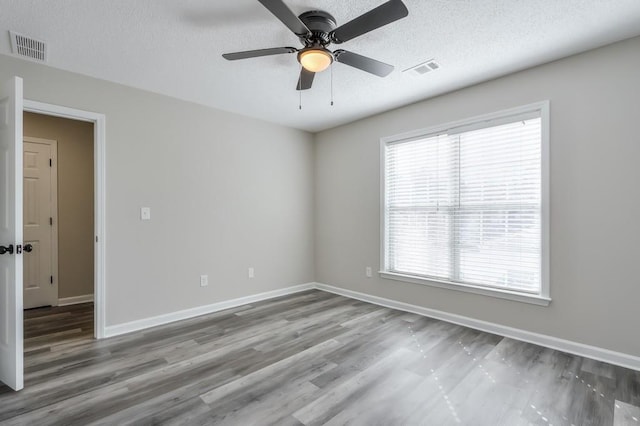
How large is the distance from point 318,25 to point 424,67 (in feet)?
4.12

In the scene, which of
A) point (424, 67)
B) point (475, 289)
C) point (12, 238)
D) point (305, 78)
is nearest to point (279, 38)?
point (305, 78)

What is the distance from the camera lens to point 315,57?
2.08 m

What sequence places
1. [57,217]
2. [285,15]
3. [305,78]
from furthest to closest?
[57,217]
[305,78]
[285,15]

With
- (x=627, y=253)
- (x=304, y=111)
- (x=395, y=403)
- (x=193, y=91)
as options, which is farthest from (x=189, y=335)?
(x=627, y=253)

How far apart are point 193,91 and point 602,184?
398cm

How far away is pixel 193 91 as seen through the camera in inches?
135

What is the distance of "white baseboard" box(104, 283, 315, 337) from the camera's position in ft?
10.5

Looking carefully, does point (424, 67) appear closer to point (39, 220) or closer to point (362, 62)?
point (362, 62)

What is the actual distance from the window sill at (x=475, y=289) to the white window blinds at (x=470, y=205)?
0.06 meters

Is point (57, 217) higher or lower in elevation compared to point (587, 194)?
lower

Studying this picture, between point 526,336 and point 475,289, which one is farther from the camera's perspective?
point 475,289

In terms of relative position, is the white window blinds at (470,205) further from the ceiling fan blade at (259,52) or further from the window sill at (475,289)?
the ceiling fan blade at (259,52)

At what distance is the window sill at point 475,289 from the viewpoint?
9.39ft

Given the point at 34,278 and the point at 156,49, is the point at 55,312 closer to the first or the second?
the point at 34,278
